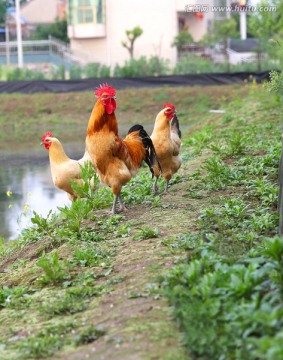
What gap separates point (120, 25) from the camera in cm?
5022

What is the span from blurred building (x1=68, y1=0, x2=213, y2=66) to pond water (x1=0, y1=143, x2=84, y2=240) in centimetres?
2728

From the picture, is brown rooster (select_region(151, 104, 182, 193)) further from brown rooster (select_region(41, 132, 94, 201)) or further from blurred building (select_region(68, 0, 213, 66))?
blurred building (select_region(68, 0, 213, 66))

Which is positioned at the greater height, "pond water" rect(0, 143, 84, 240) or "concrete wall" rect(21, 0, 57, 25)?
"concrete wall" rect(21, 0, 57, 25)

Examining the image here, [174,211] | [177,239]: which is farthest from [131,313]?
[174,211]

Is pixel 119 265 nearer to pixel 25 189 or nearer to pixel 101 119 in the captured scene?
pixel 101 119

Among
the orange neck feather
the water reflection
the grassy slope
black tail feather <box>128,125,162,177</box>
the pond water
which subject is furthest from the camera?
the pond water

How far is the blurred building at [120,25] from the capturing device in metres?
49.8

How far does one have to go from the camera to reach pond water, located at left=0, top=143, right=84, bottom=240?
13000 millimetres

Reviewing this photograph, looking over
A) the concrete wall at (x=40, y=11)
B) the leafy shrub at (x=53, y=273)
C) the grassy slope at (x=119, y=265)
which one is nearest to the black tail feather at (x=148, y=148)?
the grassy slope at (x=119, y=265)

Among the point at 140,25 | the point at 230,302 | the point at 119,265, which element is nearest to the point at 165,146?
the point at 119,265

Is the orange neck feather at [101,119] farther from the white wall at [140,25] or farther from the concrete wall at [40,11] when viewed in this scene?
the concrete wall at [40,11]

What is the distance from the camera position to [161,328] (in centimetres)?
493

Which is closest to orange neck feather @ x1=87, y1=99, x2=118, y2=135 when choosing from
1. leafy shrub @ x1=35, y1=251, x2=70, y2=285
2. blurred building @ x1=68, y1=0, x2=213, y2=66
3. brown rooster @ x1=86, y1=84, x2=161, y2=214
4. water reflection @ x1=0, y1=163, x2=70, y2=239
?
brown rooster @ x1=86, y1=84, x2=161, y2=214

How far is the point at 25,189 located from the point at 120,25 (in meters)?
35.4
